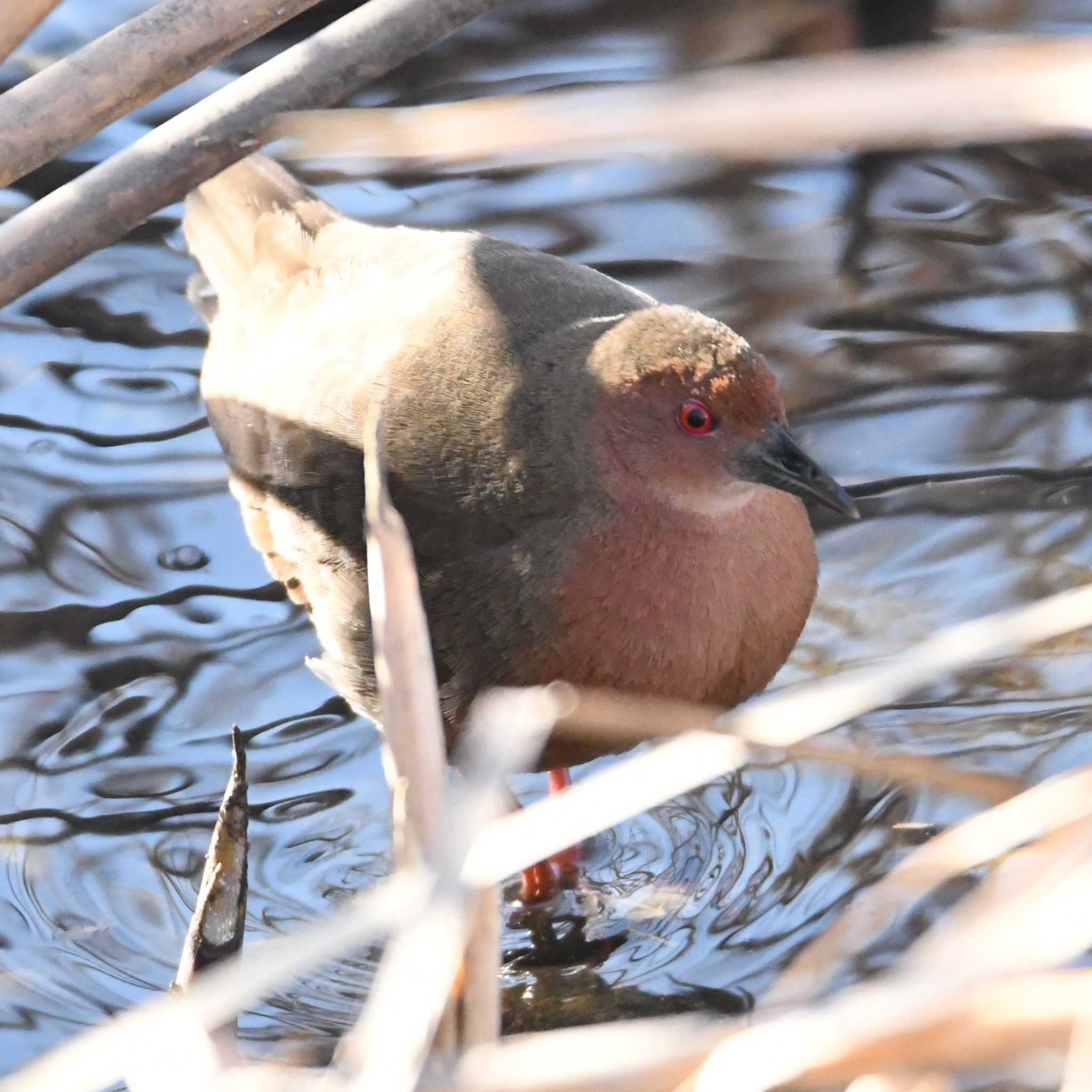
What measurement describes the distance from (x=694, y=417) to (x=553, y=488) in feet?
0.94

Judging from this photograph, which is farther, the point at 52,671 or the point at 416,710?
the point at 52,671

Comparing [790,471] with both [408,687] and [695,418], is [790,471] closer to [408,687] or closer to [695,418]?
[695,418]

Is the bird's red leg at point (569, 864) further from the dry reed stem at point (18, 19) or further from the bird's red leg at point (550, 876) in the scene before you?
the dry reed stem at point (18, 19)

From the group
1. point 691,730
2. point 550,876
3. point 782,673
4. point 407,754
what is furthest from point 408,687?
point 782,673

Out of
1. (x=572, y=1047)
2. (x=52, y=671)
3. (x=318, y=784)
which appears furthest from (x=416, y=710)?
(x=52, y=671)

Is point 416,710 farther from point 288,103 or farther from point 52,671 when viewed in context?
point 52,671

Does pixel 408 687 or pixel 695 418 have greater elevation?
pixel 408 687

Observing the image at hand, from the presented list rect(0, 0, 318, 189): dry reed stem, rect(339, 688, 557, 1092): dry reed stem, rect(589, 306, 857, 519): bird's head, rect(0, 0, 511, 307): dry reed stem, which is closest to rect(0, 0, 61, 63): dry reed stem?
rect(0, 0, 318, 189): dry reed stem

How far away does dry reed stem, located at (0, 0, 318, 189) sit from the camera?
2096mm

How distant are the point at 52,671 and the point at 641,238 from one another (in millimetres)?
2152

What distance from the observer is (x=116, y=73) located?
215cm

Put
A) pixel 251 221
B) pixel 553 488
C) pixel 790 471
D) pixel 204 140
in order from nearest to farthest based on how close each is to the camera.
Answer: pixel 204 140 → pixel 790 471 → pixel 553 488 → pixel 251 221

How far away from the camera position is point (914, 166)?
198 inches

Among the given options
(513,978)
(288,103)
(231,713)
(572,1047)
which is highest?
(288,103)
